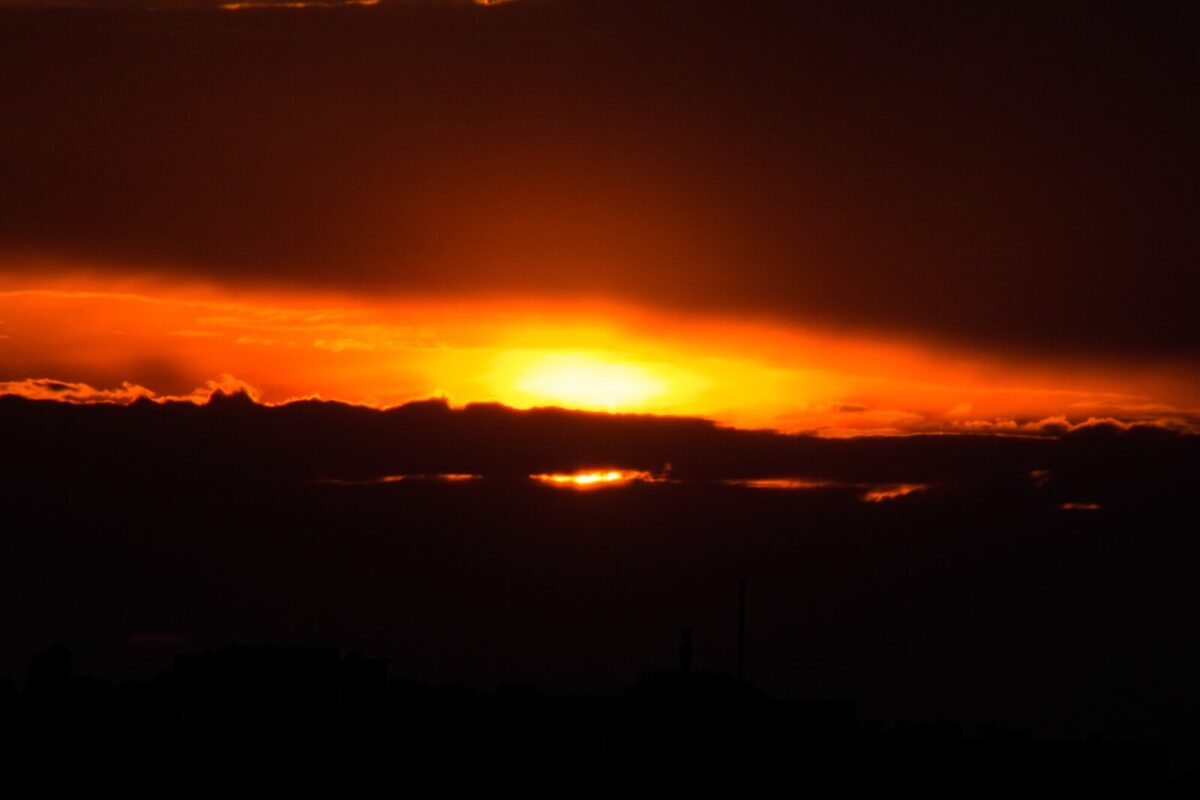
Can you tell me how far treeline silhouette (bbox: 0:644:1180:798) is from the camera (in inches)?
2648

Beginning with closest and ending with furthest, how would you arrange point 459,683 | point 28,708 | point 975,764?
point 28,708
point 975,764
point 459,683

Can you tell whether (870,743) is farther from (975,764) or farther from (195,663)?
(195,663)

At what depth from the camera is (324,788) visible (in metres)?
66.6

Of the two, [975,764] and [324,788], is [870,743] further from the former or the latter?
[324,788]

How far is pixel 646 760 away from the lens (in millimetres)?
71688

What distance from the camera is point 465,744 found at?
71.9 meters

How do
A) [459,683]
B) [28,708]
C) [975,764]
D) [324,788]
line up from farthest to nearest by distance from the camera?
[459,683] → [975,764] → [28,708] → [324,788]

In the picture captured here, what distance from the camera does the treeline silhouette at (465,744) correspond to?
67250 mm

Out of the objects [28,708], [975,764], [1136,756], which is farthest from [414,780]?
[1136,756]

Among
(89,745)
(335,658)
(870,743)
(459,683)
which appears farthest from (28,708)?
(870,743)

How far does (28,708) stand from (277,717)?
8606mm

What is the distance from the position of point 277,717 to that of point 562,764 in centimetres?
1002

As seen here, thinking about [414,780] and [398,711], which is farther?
[398,711]

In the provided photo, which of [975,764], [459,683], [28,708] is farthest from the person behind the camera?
[459,683]
